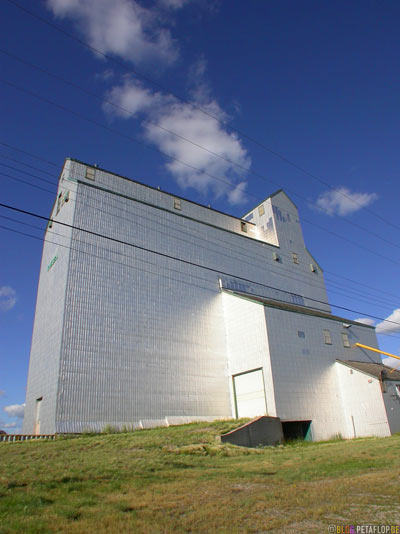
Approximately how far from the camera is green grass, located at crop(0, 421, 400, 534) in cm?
606

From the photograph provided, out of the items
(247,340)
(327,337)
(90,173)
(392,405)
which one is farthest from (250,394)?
(90,173)

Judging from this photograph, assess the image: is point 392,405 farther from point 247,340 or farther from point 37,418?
point 37,418

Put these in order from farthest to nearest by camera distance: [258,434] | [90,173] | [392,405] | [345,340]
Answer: [345,340] < [90,173] < [392,405] < [258,434]

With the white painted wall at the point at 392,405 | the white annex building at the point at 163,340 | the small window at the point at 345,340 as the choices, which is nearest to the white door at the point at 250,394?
the white annex building at the point at 163,340

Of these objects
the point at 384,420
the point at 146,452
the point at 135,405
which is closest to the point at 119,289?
the point at 135,405

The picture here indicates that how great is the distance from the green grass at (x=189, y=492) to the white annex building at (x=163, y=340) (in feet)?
28.0

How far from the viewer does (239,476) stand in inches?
413

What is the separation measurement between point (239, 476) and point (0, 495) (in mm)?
5802

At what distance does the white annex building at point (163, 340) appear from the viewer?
23.6 meters

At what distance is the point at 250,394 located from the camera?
27156 mm

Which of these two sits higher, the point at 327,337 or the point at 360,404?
the point at 327,337

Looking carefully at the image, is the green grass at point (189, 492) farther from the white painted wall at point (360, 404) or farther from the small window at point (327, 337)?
the small window at point (327, 337)

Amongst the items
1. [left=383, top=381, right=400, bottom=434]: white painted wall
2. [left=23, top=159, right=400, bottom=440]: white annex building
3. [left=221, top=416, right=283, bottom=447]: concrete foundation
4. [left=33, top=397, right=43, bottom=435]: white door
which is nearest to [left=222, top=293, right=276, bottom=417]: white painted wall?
[left=23, top=159, right=400, bottom=440]: white annex building

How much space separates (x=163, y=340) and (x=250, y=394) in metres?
7.12
